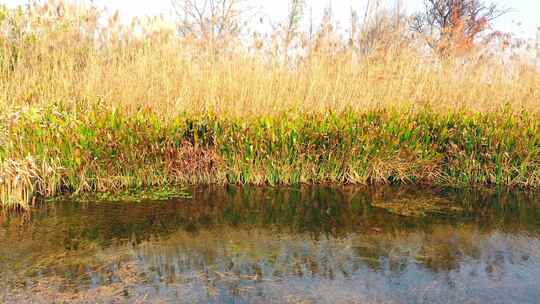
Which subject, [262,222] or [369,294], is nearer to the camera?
[369,294]

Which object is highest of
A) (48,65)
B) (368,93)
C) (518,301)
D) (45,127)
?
(48,65)

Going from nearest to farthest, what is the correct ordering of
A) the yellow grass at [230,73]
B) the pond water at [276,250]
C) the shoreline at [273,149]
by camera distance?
1. the pond water at [276,250]
2. the shoreline at [273,149]
3. the yellow grass at [230,73]

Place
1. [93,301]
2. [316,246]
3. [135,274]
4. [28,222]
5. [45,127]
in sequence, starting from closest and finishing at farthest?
[93,301] < [135,274] < [316,246] < [28,222] < [45,127]

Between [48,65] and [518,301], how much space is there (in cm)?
631

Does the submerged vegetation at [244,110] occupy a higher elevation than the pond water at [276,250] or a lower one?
higher

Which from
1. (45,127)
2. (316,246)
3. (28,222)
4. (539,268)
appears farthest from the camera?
(45,127)

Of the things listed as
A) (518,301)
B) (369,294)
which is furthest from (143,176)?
(518,301)

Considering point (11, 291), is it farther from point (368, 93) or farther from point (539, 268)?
point (368, 93)

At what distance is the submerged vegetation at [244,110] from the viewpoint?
457 centimetres

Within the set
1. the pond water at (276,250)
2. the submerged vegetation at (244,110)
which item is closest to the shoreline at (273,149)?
the submerged vegetation at (244,110)

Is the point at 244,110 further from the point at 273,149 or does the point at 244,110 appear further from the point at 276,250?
the point at 276,250

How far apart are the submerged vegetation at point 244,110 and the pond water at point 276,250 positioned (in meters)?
0.58

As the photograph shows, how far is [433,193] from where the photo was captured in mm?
4684

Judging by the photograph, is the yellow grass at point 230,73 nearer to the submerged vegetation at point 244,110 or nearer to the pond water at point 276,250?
the submerged vegetation at point 244,110
